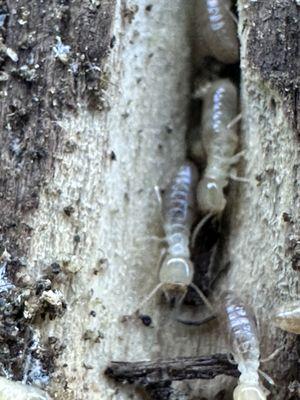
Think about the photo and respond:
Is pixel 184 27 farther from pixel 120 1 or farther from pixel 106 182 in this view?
pixel 106 182

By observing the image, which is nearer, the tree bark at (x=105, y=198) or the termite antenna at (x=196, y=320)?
the tree bark at (x=105, y=198)

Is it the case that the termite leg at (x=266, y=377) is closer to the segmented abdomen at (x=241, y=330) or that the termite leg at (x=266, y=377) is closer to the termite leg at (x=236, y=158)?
Result: the segmented abdomen at (x=241, y=330)

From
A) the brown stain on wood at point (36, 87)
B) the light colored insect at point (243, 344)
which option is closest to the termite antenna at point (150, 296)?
the light colored insect at point (243, 344)

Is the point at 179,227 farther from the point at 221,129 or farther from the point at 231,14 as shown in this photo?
the point at 231,14

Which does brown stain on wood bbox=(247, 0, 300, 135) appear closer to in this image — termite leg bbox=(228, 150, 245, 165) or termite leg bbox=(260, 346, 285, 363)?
termite leg bbox=(228, 150, 245, 165)

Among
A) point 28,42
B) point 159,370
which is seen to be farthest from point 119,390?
point 28,42

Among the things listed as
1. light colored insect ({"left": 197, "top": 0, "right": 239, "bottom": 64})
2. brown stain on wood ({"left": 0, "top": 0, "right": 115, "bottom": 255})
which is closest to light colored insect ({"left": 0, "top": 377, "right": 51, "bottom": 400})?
brown stain on wood ({"left": 0, "top": 0, "right": 115, "bottom": 255})

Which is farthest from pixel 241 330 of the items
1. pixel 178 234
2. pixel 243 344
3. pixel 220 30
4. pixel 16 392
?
pixel 220 30
